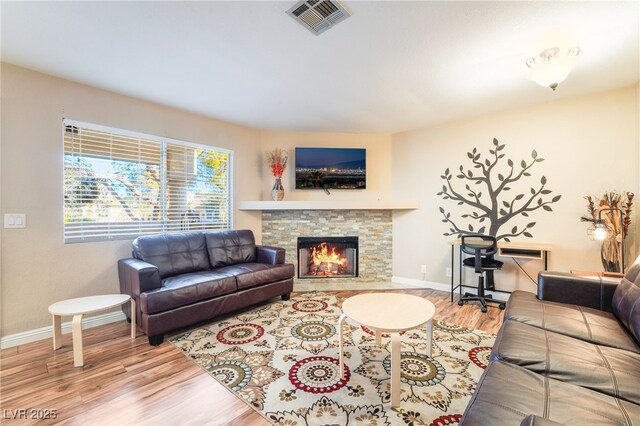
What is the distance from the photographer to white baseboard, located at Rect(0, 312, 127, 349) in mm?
2354

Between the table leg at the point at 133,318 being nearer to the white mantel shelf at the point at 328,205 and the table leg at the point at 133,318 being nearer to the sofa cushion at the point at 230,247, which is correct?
the sofa cushion at the point at 230,247

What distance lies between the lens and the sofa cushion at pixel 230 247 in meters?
3.46

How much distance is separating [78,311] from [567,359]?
314cm

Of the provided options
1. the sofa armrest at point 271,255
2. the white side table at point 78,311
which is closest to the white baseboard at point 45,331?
the white side table at point 78,311

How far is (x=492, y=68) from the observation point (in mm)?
2420

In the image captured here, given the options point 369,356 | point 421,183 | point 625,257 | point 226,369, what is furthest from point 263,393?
point 625,257

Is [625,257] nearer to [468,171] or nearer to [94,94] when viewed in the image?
[468,171]

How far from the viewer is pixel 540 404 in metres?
1.03

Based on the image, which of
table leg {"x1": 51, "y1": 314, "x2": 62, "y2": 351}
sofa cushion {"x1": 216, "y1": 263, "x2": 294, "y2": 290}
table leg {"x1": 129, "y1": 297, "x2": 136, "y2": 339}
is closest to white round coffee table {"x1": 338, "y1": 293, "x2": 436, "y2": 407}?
sofa cushion {"x1": 216, "y1": 263, "x2": 294, "y2": 290}

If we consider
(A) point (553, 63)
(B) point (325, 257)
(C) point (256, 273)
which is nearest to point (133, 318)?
(C) point (256, 273)

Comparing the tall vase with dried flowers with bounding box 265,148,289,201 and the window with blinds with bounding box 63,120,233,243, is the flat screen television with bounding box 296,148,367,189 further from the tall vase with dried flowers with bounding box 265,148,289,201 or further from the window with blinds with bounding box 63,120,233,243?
the window with blinds with bounding box 63,120,233,243

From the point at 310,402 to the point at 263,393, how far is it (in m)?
0.32

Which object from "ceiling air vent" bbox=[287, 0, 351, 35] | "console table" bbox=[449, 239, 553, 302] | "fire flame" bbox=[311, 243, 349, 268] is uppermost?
"ceiling air vent" bbox=[287, 0, 351, 35]

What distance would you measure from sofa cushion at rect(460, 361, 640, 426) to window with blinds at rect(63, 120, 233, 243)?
347cm
